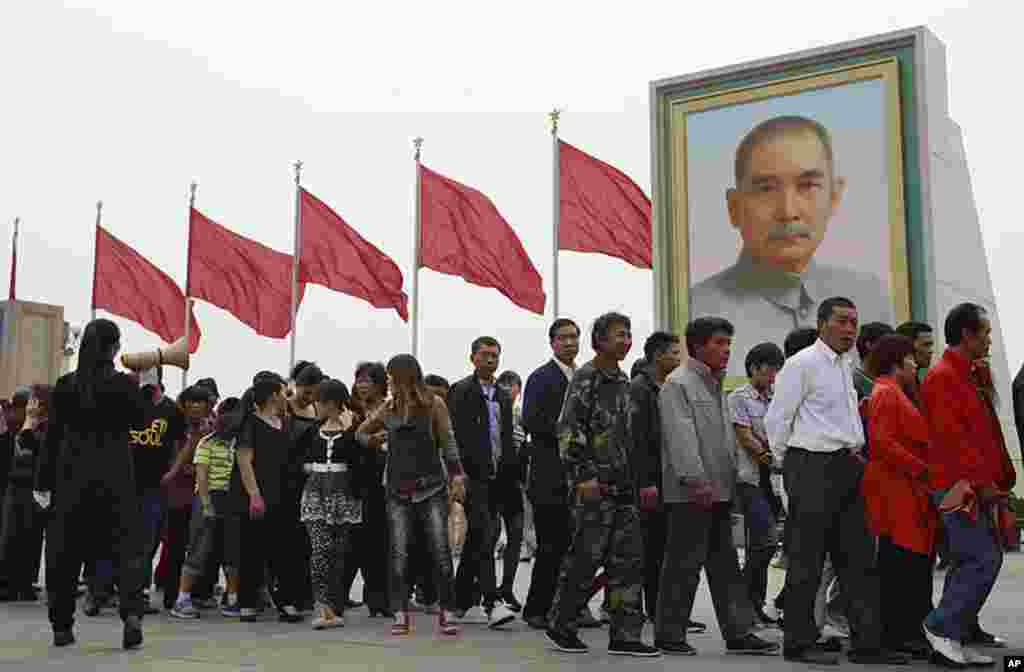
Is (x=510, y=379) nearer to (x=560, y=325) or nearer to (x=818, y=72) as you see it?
(x=560, y=325)

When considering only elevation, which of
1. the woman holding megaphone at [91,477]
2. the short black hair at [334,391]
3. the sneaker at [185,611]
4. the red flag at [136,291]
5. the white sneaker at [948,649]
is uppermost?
the red flag at [136,291]

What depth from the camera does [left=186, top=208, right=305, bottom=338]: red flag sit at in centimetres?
2052

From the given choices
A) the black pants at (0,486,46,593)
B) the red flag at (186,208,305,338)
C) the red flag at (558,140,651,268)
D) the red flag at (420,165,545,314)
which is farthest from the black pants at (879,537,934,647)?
the red flag at (186,208,305,338)

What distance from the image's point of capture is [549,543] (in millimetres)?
7453

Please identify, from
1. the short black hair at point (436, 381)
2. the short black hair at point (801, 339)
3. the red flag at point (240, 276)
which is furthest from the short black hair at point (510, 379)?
the red flag at point (240, 276)

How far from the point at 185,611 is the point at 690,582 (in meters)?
4.06

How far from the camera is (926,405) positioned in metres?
5.96

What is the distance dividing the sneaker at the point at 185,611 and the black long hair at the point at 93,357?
2.46 m

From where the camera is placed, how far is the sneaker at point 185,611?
843 centimetres

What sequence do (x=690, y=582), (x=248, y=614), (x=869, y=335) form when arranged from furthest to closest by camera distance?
(x=248, y=614) → (x=869, y=335) → (x=690, y=582)

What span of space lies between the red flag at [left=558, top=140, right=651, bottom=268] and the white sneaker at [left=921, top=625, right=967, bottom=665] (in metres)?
14.6

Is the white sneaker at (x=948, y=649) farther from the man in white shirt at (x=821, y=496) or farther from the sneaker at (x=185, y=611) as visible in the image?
the sneaker at (x=185, y=611)

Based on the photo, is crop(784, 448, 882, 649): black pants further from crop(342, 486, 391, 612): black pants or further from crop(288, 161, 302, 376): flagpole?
crop(288, 161, 302, 376): flagpole

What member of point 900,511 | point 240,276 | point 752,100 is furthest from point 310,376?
point 752,100
